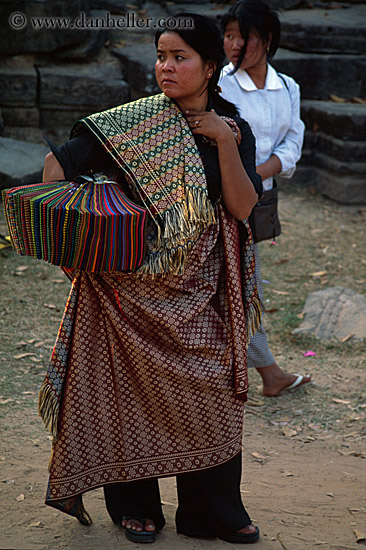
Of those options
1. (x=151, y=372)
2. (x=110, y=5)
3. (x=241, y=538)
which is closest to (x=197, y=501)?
(x=241, y=538)

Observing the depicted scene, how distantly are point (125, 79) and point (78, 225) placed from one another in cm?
604

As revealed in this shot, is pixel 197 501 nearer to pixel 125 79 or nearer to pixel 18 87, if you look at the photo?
pixel 18 87

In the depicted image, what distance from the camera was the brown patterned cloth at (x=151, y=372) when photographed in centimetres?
234

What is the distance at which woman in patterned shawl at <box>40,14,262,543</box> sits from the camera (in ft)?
7.50

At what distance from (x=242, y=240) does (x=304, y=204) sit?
5.05m

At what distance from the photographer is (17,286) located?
5.31 meters

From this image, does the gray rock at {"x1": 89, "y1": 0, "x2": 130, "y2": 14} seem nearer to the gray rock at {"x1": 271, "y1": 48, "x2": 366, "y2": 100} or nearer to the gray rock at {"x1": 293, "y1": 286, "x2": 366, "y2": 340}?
the gray rock at {"x1": 271, "y1": 48, "x2": 366, "y2": 100}

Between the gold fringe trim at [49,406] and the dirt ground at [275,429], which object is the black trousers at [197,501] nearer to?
the dirt ground at [275,429]

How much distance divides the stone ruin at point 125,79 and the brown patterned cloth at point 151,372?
4781 mm

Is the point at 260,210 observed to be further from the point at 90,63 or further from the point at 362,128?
the point at 90,63

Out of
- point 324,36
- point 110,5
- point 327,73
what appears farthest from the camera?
point 110,5

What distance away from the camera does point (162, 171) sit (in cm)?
229

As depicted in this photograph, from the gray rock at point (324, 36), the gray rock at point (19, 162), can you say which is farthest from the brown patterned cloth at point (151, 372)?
the gray rock at point (324, 36)

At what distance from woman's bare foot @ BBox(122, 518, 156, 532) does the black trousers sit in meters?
0.02
